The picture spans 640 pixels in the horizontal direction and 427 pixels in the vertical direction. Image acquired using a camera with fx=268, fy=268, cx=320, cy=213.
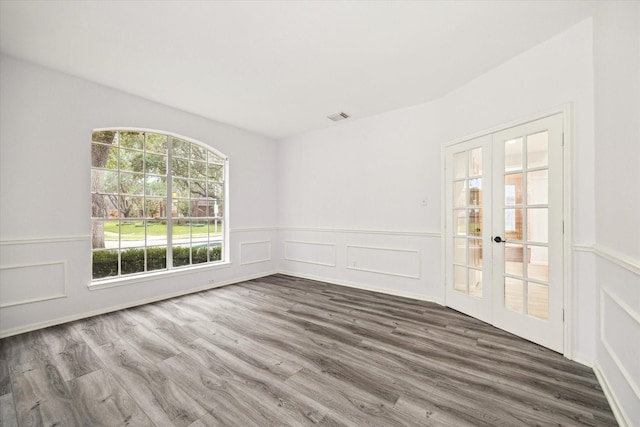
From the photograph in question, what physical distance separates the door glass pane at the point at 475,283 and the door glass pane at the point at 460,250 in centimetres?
Result: 17

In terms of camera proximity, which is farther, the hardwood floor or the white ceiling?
the white ceiling

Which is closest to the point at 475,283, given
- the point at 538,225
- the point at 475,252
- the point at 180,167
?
the point at 475,252

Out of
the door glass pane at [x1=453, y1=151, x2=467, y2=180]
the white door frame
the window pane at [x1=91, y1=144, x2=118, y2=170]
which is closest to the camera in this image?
the white door frame

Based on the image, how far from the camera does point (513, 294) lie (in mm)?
2805

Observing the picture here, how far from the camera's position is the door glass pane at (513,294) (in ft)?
9.01

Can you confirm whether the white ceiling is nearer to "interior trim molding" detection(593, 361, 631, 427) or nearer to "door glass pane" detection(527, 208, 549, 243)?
"door glass pane" detection(527, 208, 549, 243)

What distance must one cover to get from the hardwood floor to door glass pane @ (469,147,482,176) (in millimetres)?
1761

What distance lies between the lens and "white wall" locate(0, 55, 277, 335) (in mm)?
2799

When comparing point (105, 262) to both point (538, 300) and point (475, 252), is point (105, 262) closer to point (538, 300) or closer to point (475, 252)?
point (475, 252)

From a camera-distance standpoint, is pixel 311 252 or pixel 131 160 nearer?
pixel 131 160

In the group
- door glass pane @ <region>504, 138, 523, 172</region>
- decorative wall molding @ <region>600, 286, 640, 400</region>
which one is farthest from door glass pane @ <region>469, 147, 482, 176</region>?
decorative wall molding @ <region>600, 286, 640, 400</region>

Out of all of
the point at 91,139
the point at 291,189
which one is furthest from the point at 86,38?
the point at 291,189

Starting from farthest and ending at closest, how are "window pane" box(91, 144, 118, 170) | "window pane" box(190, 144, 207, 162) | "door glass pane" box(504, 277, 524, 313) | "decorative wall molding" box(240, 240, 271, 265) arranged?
"decorative wall molding" box(240, 240, 271, 265)
"window pane" box(190, 144, 207, 162)
"window pane" box(91, 144, 118, 170)
"door glass pane" box(504, 277, 524, 313)

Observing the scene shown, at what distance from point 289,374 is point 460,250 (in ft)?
8.50
